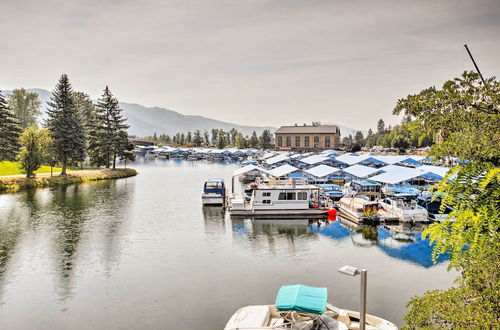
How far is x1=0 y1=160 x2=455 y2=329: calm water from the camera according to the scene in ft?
51.6

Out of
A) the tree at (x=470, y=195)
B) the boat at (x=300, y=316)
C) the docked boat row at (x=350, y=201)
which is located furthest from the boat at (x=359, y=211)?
the tree at (x=470, y=195)

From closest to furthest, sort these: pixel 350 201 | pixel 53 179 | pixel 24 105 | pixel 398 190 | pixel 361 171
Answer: pixel 350 201 < pixel 398 190 < pixel 361 171 < pixel 53 179 < pixel 24 105

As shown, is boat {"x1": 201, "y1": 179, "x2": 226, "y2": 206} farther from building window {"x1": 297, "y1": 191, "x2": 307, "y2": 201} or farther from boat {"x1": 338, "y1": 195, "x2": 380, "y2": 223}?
boat {"x1": 338, "y1": 195, "x2": 380, "y2": 223}

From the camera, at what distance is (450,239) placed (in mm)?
4758

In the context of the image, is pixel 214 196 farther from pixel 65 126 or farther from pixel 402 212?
Answer: pixel 65 126

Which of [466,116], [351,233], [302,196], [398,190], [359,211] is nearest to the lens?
[466,116]

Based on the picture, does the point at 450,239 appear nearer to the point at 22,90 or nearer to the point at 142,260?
the point at 142,260

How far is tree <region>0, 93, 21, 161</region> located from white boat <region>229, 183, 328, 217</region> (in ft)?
116

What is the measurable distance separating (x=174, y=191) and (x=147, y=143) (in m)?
139

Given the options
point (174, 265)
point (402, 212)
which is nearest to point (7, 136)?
point (174, 265)

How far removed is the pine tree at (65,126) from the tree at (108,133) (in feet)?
22.7

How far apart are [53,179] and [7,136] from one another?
27.4 ft

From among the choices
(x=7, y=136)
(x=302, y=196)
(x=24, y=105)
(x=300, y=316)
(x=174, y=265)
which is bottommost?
(x=174, y=265)

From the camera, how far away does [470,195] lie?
5.02 meters
